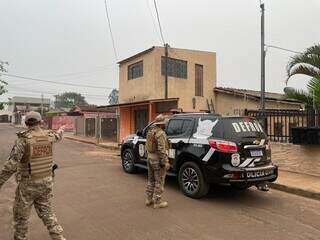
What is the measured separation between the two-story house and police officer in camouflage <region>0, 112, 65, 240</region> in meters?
17.2

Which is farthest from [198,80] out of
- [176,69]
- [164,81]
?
[164,81]

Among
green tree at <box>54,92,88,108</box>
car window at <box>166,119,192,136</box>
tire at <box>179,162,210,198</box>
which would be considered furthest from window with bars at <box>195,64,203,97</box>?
green tree at <box>54,92,88,108</box>

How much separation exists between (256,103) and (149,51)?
23.4 ft

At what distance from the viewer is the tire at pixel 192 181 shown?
7.88 meters

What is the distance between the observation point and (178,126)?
9133mm

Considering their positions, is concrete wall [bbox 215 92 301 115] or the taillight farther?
concrete wall [bbox 215 92 301 115]

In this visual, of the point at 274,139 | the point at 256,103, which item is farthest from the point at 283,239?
the point at 256,103

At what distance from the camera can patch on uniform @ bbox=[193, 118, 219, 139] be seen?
8.07 meters

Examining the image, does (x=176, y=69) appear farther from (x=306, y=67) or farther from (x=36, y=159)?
(x=36, y=159)

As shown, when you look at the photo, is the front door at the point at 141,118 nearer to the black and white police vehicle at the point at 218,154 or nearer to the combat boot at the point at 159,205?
the black and white police vehicle at the point at 218,154

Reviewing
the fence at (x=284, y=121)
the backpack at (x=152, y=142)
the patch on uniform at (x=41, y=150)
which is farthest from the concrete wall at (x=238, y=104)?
the patch on uniform at (x=41, y=150)

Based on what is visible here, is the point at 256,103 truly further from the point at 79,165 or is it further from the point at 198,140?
the point at 198,140

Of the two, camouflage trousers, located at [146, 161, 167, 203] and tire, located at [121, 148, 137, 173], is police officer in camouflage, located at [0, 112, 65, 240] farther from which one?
tire, located at [121, 148, 137, 173]

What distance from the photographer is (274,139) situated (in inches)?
485
